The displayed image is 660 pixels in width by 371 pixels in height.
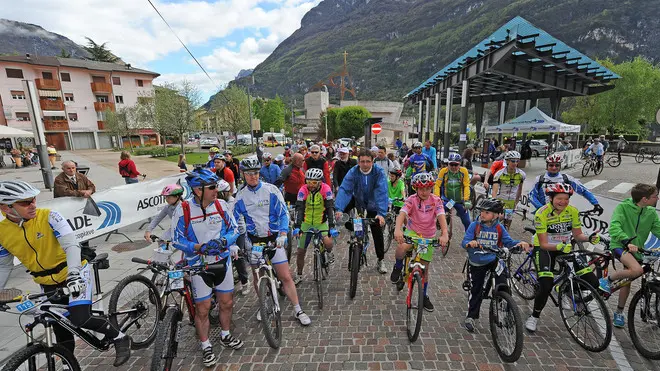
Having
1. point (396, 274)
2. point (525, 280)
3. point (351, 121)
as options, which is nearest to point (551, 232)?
point (525, 280)

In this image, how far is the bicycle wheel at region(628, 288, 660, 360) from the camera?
3535 millimetres

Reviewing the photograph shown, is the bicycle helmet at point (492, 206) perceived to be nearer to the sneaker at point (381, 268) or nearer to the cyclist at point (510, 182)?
the sneaker at point (381, 268)

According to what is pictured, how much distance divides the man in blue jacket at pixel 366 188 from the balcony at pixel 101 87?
63141 millimetres

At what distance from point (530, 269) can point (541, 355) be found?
146cm

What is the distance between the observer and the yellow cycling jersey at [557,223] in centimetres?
391

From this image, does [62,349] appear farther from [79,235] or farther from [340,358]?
[79,235]

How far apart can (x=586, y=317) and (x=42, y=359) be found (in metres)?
A: 5.58

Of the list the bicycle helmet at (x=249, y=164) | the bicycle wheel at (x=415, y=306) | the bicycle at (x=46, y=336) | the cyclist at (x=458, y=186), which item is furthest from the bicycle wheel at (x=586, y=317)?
the bicycle at (x=46, y=336)

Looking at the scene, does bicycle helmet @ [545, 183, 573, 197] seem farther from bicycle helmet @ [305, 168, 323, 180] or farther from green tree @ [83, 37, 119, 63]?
green tree @ [83, 37, 119, 63]

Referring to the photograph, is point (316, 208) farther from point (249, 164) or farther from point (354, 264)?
point (249, 164)

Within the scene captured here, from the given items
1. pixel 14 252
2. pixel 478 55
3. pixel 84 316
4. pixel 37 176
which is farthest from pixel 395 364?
pixel 37 176

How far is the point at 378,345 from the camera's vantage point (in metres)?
3.80

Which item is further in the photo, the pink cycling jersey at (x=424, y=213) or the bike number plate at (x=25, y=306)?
the pink cycling jersey at (x=424, y=213)

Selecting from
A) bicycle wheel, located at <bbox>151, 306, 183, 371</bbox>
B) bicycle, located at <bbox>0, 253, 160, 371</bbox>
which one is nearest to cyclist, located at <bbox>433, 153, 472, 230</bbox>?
bicycle wheel, located at <bbox>151, 306, 183, 371</bbox>
